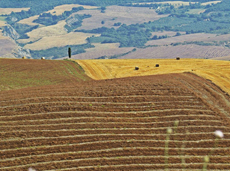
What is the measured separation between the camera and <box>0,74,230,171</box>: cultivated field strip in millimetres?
35656

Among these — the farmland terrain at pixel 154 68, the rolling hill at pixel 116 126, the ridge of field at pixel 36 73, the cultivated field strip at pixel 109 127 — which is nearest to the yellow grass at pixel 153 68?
the farmland terrain at pixel 154 68

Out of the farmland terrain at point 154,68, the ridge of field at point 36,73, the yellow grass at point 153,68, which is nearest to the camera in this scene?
the farmland terrain at point 154,68

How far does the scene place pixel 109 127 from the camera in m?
41.3

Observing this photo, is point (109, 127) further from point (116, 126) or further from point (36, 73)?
point (36, 73)

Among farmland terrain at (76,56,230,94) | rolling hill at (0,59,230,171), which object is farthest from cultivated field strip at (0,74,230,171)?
farmland terrain at (76,56,230,94)

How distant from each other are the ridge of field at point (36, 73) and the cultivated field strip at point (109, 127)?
16826mm

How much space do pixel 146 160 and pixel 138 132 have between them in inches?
213

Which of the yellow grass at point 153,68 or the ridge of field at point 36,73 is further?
the ridge of field at point 36,73

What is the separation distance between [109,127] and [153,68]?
39.1 meters

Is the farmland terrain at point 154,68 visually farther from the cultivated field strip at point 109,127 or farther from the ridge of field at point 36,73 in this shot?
the cultivated field strip at point 109,127

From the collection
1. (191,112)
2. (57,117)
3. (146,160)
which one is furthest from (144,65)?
(146,160)

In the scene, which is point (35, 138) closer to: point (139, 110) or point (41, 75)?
point (139, 110)

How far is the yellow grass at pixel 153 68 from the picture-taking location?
2704 inches

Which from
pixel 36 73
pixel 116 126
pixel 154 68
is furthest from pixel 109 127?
pixel 36 73
